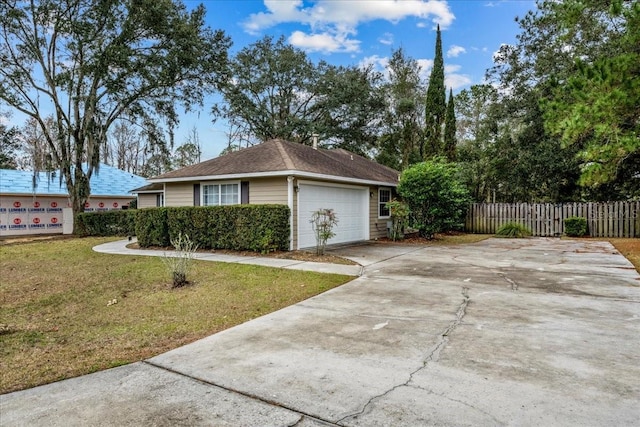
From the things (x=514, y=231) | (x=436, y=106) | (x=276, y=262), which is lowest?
(x=276, y=262)

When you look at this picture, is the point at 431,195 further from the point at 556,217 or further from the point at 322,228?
the point at 556,217

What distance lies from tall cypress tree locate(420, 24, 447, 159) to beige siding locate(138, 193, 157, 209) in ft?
52.1

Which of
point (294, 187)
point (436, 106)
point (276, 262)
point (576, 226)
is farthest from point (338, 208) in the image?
point (436, 106)

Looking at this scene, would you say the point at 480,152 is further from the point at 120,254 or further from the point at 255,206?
the point at 120,254

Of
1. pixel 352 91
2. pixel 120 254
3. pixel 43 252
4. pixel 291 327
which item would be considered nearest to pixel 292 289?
pixel 291 327

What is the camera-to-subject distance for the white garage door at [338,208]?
470 inches

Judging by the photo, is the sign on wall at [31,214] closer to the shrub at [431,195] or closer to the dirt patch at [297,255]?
the dirt patch at [297,255]

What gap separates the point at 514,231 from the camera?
17.0 m

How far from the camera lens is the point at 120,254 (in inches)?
453

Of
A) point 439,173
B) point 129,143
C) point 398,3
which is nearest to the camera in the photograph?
point 439,173

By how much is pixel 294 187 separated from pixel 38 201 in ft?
60.3

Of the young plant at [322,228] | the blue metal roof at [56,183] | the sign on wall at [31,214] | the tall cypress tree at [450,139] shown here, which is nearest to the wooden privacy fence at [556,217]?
the tall cypress tree at [450,139]

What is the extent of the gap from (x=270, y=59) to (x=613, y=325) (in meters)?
27.7

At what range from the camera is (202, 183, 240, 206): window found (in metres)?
12.5
